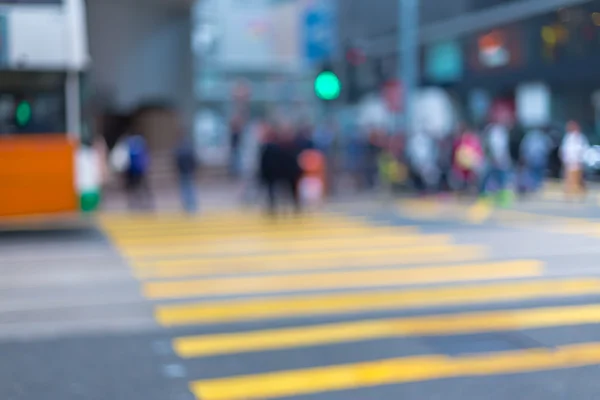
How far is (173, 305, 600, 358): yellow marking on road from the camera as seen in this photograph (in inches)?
271

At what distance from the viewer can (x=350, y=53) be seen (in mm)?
20891

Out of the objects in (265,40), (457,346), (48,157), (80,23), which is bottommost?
(457,346)

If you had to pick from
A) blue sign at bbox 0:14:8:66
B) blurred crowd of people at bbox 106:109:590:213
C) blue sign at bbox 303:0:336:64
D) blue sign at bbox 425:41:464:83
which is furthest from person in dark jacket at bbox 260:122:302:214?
blue sign at bbox 425:41:464:83

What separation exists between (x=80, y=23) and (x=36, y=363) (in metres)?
8.29

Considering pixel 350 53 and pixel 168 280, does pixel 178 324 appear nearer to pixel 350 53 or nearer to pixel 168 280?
pixel 168 280

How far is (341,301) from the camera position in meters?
8.55

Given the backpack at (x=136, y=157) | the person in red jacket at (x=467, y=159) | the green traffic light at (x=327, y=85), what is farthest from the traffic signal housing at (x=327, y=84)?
the person in red jacket at (x=467, y=159)

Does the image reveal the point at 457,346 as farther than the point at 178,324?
No

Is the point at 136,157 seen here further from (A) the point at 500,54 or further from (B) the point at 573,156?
(A) the point at 500,54

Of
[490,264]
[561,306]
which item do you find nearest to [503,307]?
[561,306]

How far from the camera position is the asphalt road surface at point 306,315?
230 inches

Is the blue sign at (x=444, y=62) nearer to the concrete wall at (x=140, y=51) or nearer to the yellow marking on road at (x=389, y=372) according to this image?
the concrete wall at (x=140, y=51)

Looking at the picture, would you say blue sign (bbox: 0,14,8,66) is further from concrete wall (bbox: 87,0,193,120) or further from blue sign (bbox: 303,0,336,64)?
concrete wall (bbox: 87,0,193,120)

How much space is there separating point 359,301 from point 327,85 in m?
8.15
